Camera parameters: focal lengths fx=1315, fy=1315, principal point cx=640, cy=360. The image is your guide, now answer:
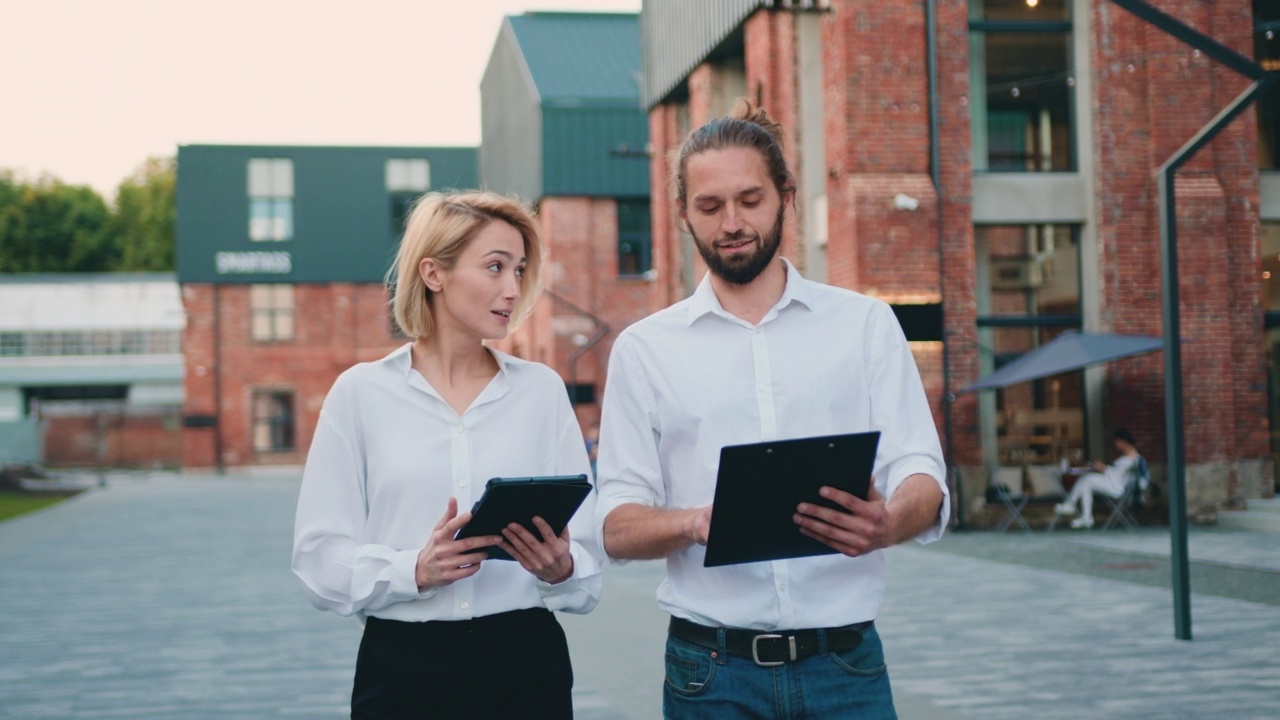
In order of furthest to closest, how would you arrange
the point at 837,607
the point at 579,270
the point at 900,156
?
1. the point at 579,270
2. the point at 900,156
3. the point at 837,607

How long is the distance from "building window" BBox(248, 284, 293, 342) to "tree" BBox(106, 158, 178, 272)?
2878 cm

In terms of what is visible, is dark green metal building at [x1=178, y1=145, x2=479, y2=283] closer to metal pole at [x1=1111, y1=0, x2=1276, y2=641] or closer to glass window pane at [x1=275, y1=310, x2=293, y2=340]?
glass window pane at [x1=275, y1=310, x2=293, y2=340]

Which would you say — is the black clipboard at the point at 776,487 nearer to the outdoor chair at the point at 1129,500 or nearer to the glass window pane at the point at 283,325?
the outdoor chair at the point at 1129,500

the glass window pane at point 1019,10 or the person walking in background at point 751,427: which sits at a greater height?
the glass window pane at point 1019,10

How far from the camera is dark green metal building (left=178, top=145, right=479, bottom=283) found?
52406mm

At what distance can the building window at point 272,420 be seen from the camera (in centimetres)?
5156

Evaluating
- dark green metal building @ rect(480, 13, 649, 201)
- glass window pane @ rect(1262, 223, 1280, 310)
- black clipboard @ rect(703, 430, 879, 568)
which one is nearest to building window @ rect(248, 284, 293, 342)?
dark green metal building @ rect(480, 13, 649, 201)

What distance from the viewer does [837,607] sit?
280 centimetres

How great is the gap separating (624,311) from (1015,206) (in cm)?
2066

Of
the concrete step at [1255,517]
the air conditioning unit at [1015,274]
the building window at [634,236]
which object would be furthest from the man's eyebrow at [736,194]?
the building window at [634,236]

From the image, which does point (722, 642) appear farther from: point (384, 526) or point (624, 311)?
point (624, 311)

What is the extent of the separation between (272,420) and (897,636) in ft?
149

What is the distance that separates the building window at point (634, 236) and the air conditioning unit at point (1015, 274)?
822 inches

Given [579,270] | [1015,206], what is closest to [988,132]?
[1015,206]
